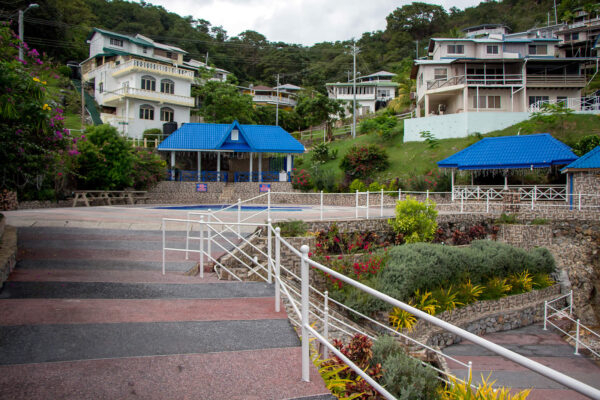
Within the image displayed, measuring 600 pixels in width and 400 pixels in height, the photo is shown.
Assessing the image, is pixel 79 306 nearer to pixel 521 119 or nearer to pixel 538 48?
pixel 521 119

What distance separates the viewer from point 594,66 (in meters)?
43.5

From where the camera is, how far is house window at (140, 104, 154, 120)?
1610 inches

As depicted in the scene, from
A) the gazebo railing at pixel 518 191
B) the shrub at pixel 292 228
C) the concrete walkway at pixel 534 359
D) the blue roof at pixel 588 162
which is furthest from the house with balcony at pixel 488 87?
the shrub at pixel 292 228

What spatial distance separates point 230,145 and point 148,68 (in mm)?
15188

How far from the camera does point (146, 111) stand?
41.2 m

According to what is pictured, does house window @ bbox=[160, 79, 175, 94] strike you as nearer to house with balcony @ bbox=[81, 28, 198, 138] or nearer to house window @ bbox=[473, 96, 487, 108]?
house with balcony @ bbox=[81, 28, 198, 138]

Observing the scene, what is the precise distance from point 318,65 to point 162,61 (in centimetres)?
3791

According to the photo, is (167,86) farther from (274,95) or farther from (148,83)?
(274,95)

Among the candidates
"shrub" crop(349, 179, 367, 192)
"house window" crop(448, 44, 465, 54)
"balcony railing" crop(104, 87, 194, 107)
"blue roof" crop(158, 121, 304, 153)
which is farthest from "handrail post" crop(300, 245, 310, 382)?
"house window" crop(448, 44, 465, 54)

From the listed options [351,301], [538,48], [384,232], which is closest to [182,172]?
[384,232]

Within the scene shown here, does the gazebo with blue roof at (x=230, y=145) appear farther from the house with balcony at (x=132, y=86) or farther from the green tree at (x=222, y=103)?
the green tree at (x=222, y=103)

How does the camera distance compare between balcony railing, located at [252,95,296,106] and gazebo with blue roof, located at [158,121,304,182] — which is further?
balcony railing, located at [252,95,296,106]

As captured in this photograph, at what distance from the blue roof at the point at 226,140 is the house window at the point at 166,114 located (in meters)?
10.4

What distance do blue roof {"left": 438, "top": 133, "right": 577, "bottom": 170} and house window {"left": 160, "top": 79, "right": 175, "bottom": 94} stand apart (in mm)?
30016
